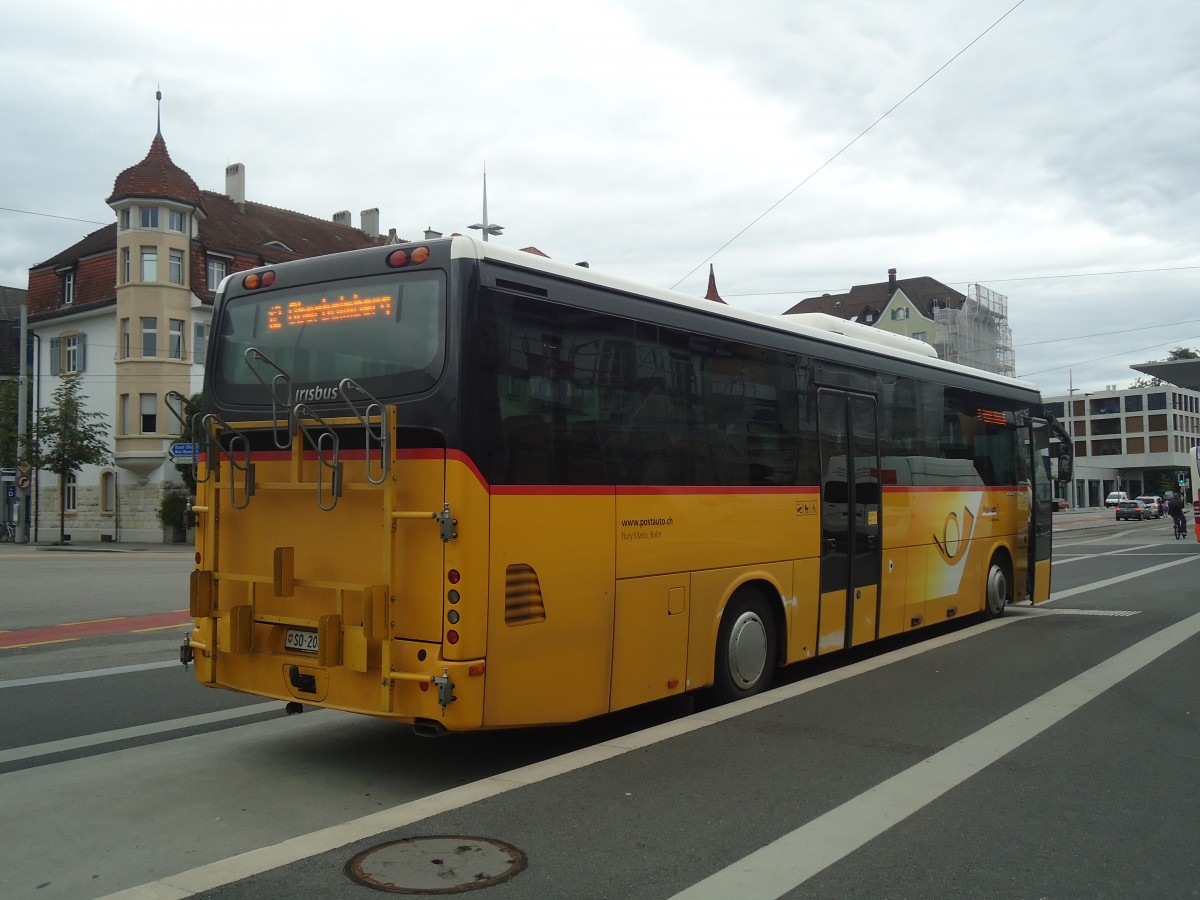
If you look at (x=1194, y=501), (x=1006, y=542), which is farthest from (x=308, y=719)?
(x=1194, y=501)

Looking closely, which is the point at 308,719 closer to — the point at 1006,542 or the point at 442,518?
the point at 442,518

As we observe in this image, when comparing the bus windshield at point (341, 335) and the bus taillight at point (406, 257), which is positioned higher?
the bus taillight at point (406, 257)

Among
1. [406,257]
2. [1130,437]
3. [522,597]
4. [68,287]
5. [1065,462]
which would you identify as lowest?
[522,597]

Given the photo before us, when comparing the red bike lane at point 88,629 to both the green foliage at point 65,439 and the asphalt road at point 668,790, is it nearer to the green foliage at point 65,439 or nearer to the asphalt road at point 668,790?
the asphalt road at point 668,790

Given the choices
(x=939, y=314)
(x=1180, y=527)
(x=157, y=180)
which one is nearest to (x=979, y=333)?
(x=939, y=314)

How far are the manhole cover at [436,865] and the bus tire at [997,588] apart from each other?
32.3ft

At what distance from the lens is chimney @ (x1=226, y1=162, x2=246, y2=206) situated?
52.9 m

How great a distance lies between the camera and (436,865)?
470 cm

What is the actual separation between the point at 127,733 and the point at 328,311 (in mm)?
3519

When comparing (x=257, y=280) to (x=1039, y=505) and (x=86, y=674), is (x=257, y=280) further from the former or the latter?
(x=1039, y=505)

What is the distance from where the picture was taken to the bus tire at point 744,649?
26.5 ft

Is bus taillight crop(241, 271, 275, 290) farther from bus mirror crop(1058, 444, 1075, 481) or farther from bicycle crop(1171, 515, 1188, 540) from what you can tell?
bicycle crop(1171, 515, 1188, 540)

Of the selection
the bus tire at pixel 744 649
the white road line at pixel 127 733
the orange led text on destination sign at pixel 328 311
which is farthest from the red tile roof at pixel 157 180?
the bus tire at pixel 744 649

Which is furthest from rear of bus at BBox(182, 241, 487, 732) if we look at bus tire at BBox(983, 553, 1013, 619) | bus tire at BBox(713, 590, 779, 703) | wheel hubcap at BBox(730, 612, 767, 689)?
bus tire at BBox(983, 553, 1013, 619)
